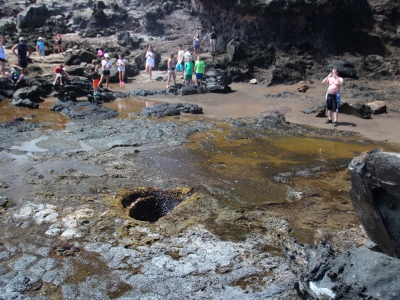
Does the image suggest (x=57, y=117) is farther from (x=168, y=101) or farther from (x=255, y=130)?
(x=255, y=130)

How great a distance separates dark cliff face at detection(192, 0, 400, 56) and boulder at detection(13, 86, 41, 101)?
1026 centimetres

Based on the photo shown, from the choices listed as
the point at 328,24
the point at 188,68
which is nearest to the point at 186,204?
the point at 188,68

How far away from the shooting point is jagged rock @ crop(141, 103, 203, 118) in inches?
511

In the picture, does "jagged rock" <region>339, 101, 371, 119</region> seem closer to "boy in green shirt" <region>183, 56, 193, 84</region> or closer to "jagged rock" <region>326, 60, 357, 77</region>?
"jagged rock" <region>326, 60, 357, 77</region>

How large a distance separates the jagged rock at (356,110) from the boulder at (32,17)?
95.2ft

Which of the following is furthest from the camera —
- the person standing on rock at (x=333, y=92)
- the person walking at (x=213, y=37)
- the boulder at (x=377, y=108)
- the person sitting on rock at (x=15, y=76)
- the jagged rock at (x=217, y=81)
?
the person walking at (x=213, y=37)

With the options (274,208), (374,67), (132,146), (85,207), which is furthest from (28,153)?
(374,67)

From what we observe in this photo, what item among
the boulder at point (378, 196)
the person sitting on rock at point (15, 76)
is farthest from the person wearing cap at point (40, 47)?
the boulder at point (378, 196)

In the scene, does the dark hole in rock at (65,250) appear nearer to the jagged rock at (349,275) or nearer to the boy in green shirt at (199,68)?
the jagged rock at (349,275)

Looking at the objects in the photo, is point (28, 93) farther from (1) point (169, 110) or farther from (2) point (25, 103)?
(1) point (169, 110)

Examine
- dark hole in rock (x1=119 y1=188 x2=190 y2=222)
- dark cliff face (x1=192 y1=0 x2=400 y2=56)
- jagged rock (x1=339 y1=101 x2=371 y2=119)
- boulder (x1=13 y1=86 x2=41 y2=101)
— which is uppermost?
dark cliff face (x1=192 y1=0 x2=400 y2=56)

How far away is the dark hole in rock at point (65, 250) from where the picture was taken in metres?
5.02

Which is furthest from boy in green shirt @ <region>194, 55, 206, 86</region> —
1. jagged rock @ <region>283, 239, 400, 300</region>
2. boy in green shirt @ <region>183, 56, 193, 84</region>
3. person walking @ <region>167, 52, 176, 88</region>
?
jagged rock @ <region>283, 239, 400, 300</region>

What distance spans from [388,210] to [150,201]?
13.6 feet
